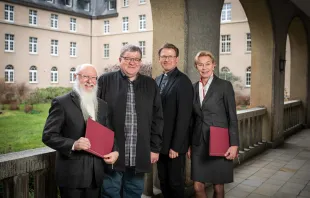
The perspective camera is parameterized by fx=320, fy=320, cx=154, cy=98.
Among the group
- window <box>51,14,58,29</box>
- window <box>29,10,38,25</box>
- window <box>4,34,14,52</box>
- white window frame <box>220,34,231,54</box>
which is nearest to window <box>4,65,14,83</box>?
window <box>4,34,14,52</box>

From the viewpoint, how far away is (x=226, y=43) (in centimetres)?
2822

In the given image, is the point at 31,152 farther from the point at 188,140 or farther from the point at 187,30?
the point at 187,30

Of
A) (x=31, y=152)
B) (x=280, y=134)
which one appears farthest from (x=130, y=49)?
(x=280, y=134)

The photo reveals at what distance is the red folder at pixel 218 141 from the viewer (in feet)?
9.41

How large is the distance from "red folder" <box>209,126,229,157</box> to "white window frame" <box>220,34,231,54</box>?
85.4 feet

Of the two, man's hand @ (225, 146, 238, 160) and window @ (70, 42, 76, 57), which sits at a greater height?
window @ (70, 42, 76, 57)

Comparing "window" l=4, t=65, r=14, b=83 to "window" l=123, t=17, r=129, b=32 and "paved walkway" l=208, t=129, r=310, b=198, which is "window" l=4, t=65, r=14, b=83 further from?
"paved walkway" l=208, t=129, r=310, b=198

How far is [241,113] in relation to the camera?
5801 mm

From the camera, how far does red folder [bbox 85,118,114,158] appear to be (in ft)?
7.01

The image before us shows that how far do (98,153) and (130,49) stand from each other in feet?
2.98

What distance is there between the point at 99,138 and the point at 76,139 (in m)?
0.15

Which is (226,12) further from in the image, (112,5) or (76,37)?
(76,37)

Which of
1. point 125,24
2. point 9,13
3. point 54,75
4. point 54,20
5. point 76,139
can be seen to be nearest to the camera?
point 76,139

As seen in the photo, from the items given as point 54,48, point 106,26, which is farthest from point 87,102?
point 106,26
